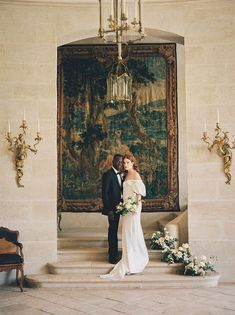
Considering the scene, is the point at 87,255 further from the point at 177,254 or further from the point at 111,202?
the point at 177,254

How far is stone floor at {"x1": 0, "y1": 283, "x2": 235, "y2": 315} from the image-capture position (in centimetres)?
574

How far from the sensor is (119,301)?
6168 mm

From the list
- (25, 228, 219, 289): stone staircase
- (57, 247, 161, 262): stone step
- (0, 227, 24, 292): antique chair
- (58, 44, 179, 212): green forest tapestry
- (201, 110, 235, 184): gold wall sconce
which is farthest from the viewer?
(58, 44, 179, 212): green forest tapestry

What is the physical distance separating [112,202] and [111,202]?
0.02 m

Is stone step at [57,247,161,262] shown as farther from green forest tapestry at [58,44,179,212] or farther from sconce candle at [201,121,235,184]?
green forest tapestry at [58,44,179,212]

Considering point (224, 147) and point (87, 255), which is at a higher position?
point (224, 147)

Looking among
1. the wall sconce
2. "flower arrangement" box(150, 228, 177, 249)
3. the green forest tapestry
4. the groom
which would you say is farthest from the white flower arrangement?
the wall sconce

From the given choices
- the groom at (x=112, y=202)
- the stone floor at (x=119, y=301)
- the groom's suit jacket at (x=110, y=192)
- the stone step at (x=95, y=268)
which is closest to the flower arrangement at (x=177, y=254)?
the stone step at (x=95, y=268)

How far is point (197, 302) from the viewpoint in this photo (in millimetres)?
6094

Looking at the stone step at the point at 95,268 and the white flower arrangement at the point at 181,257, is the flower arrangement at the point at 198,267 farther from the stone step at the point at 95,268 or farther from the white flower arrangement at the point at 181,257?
the stone step at the point at 95,268

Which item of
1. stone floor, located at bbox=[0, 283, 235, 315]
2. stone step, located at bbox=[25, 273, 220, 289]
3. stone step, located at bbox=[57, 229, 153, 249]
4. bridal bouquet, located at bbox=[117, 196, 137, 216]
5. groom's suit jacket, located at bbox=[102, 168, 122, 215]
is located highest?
groom's suit jacket, located at bbox=[102, 168, 122, 215]


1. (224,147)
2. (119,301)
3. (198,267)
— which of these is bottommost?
(119,301)

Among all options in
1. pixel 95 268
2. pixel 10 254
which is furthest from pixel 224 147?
pixel 10 254

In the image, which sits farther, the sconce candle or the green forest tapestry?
the green forest tapestry
